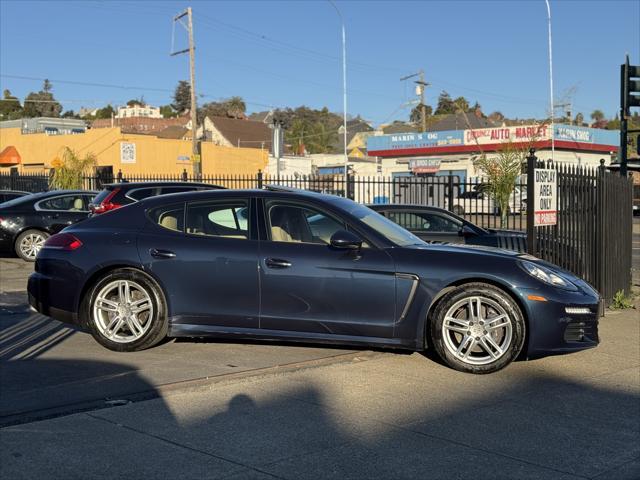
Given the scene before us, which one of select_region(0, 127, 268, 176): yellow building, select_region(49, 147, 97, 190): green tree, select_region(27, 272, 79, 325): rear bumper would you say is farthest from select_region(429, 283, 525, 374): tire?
select_region(0, 127, 268, 176): yellow building

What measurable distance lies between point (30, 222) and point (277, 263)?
1014 centimetres

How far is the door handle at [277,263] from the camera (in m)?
6.83

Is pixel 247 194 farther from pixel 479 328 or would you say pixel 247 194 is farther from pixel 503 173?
pixel 503 173

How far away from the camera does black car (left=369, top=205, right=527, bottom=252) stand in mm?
12227

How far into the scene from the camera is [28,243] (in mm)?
15453

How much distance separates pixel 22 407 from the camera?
5340 mm

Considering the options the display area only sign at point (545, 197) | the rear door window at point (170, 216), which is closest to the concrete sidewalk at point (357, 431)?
the rear door window at point (170, 216)

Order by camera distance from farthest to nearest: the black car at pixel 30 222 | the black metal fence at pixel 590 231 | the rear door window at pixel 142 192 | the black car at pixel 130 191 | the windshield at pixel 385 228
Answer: the black car at pixel 30 222
the rear door window at pixel 142 192
the black car at pixel 130 191
the black metal fence at pixel 590 231
the windshield at pixel 385 228

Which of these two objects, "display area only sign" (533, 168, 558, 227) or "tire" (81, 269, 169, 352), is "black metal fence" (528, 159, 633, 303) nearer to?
"display area only sign" (533, 168, 558, 227)

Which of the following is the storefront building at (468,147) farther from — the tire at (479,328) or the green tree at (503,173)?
the tire at (479,328)

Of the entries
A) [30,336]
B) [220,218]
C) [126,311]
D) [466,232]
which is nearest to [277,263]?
[220,218]

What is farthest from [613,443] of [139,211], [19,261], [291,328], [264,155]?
[264,155]

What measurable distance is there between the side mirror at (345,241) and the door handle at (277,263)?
0.44m

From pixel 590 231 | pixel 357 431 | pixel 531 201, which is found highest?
pixel 531 201
